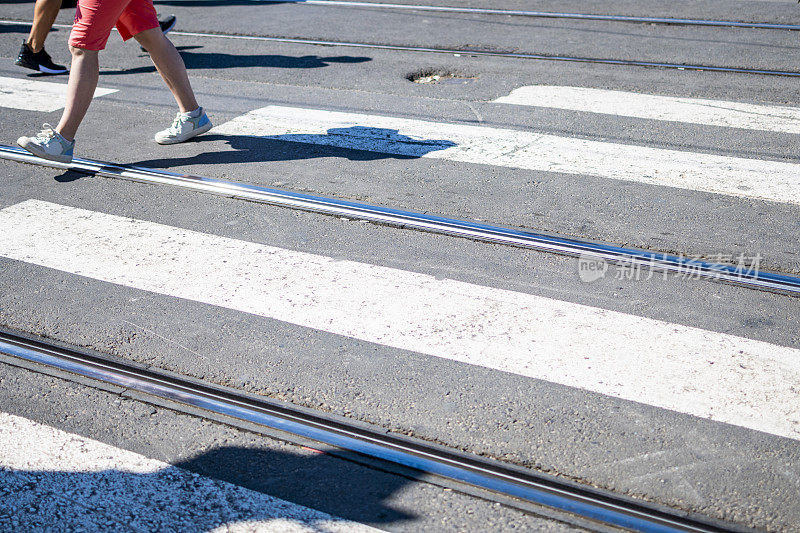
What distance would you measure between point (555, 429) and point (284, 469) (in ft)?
3.04

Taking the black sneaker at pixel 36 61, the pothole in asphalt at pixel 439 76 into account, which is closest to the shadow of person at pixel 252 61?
the black sneaker at pixel 36 61

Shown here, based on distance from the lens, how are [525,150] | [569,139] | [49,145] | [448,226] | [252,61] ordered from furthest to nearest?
[252,61]
[569,139]
[525,150]
[49,145]
[448,226]

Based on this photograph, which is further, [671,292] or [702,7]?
[702,7]

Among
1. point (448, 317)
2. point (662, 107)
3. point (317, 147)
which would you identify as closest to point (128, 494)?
point (448, 317)

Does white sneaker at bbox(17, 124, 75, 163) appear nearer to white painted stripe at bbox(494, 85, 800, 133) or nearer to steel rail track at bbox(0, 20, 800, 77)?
white painted stripe at bbox(494, 85, 800, 133)

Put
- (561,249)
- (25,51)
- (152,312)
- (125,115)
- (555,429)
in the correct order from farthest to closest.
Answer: (25,51) → (125,115) → (561,249) → (152,312) → (555,429)

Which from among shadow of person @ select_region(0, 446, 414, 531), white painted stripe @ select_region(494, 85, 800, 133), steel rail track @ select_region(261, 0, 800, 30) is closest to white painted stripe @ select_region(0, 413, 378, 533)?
shadow of person @ select_region(0, 446, 414, 531)

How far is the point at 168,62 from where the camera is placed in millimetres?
5453

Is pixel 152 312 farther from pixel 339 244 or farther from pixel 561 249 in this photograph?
pixel 561 249

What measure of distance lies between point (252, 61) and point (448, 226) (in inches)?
172

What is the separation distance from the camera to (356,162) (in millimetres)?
5281

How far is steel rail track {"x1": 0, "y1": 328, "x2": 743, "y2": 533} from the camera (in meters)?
2.34

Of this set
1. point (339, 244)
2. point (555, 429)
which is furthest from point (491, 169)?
point (555, 429)

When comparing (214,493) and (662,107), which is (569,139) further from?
(214,493)
